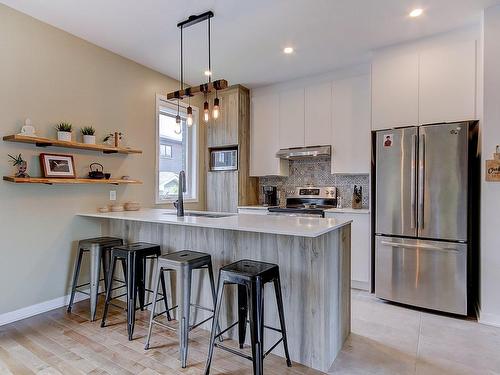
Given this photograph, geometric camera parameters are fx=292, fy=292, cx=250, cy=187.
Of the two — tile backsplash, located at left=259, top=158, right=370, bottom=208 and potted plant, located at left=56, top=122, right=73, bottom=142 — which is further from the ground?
potted plant, located at left=56, top=122, right=73, bottom=142

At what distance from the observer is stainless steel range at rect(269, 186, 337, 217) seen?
405cm

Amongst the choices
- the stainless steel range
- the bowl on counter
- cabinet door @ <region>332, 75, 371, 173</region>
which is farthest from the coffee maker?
the bowl on counter

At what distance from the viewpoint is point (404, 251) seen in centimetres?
305

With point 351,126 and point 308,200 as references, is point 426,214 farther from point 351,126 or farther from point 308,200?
point 308,200

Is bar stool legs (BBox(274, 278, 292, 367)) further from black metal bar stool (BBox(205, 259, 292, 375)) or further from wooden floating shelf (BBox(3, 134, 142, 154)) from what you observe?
wooden floating shelf (BBox(3, 134, 142, 154))

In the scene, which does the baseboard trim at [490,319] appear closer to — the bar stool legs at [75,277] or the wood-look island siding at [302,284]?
the wood-look island siding at [302,284]

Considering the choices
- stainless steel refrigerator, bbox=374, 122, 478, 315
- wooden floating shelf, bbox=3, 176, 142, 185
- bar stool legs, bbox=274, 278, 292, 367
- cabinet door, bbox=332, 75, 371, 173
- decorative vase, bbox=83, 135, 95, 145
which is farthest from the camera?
cabinet door, bbox=332, 75, 371, 173

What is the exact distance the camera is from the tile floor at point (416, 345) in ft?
6.59

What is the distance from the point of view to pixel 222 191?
4.73m

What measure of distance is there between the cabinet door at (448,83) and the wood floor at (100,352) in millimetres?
2808

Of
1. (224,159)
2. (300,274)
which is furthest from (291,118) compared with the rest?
(300,274)

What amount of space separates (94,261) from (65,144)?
3.85 feet

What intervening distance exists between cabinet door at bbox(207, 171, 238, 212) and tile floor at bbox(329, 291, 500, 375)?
2384 mm

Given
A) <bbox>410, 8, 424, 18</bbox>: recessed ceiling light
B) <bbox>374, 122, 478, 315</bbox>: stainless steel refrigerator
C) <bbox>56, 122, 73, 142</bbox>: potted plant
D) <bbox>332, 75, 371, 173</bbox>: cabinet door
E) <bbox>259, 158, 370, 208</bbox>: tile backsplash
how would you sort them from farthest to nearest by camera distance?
<bbox>259, 158, 370, 208</bbox>: tile backsplash
<bbox>332, 75, 371, 173</bbox>: cabinet door
<bbox>56, 122, 73, 142</bbox>: potted plant
<bbox>374, 122, 478, 315</bbox>: stainless steel refrigerator
<bbox>410, 8, 424, 18</bbox>: recessed ceiling light
